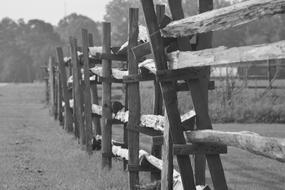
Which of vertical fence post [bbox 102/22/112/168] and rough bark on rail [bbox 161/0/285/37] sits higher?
rough bark on rail [bbox 161/0/285/37]

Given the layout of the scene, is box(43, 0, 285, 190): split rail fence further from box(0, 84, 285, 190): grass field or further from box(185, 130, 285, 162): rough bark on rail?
box(0, 84, 285, 190): grass field

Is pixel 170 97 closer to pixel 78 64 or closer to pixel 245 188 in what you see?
pixel 245 188

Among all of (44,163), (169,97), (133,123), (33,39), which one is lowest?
(44,163)

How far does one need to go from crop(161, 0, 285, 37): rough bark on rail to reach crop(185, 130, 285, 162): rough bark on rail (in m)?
0.83

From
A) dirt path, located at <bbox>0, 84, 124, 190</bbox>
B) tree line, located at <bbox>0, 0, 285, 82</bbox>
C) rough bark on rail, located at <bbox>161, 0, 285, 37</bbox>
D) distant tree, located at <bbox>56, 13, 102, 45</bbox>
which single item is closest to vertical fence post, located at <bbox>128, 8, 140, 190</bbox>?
dirt path, located at <bbox>0, 84, 124, 190</bbox>

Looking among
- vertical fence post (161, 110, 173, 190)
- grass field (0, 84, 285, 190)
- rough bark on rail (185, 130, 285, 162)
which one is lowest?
grass field (0, 84, 285, 190)

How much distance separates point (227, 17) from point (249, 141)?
0.94 metres

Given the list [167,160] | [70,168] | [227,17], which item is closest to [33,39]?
[70,168]

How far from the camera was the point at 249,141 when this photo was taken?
429 cm

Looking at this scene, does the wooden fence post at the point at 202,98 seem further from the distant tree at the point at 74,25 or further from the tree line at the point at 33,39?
the distant tree at the point at 74,25

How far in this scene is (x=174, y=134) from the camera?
18.3ft

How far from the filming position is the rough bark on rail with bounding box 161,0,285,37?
3916 millimetres

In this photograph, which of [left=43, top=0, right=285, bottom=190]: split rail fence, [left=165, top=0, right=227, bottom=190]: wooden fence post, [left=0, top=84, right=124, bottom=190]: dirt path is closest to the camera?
[left=43, top=0, right=285, bottom=190]: split rail fence

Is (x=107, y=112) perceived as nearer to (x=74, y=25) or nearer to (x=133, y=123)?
(x=133, y=123)
